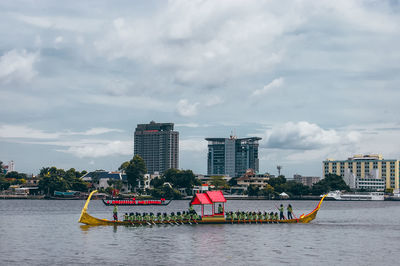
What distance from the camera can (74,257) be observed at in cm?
4484

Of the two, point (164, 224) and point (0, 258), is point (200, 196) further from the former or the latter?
point (0, 258)

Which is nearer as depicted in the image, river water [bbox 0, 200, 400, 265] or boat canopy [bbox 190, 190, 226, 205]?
river water [bbox 0, 200, 400, 265]

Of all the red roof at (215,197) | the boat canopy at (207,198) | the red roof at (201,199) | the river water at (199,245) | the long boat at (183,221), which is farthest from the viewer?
the red roof at (215,197)

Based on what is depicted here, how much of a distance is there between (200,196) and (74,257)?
2809 cm

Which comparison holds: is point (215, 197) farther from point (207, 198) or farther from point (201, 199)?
point (201, 199)

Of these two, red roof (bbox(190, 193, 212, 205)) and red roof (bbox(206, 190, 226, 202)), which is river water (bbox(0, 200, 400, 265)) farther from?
red roof (bbox(206, 190, 226, 202))

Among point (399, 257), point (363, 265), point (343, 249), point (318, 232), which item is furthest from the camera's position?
point (318, 232)

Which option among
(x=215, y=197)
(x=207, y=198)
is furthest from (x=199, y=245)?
(x=215, y=197)

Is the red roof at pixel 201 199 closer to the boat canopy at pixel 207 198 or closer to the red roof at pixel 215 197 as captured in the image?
the boat canopy at pixel 207 198

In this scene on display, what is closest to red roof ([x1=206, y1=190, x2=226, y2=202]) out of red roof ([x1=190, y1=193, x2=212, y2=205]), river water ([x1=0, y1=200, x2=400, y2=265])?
red roof ([x1=190, y1=193, x2=212, y2=205])

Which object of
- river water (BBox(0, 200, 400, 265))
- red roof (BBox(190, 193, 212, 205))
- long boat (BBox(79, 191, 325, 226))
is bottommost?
river water (BBox(0, 200, 400, 265))

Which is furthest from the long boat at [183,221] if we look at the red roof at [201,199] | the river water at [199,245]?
the red roof at [201,199]

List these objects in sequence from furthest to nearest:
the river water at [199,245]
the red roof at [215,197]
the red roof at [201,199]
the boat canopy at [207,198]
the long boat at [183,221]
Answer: the red roof at [215,197] < the boat canopy at [207,198] < the red roof at [201,199] < the long boat at [183,221] < the river water at [199,245]

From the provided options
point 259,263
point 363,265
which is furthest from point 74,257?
point 363,265
